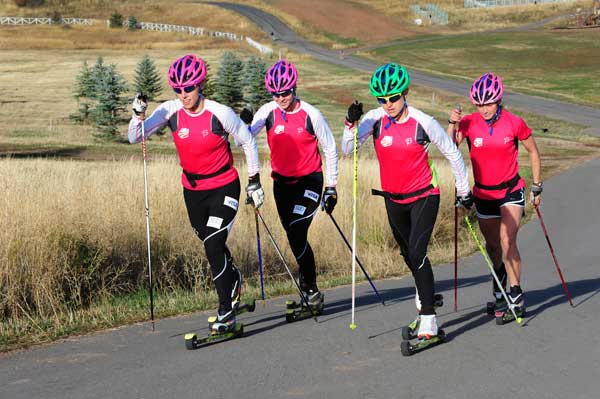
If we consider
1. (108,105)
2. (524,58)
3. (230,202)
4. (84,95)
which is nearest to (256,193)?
(230,202)

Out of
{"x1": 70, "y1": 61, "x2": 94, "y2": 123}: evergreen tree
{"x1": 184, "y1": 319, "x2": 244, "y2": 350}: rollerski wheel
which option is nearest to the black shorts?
{"x1": 184, "y1": 319, "x2": 244, "y2": 350}: rollerski wheel

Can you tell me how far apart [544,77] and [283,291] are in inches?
2249

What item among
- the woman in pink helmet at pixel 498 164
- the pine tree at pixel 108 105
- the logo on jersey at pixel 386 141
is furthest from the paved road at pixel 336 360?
the pine tree at pixel 108 105

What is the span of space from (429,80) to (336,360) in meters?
55.1

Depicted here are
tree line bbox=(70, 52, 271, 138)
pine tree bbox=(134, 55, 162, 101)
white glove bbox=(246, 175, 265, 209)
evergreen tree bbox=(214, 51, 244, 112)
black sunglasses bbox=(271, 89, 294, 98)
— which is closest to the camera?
white glove bbox=(246, 175, 265, 209)

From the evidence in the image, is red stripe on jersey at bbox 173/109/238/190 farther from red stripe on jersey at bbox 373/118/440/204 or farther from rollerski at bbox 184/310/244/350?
red stripe on jersey at bbox 373/118/440/204

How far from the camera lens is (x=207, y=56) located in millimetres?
70625

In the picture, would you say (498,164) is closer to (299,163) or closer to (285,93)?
(299,163)

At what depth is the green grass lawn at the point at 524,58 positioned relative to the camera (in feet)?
196

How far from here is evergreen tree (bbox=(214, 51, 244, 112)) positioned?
39.7 meters

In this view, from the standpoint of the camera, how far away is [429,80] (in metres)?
61.2

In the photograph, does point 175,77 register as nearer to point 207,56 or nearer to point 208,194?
point 208,194

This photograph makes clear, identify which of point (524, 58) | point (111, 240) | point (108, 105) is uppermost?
point (524, 58)

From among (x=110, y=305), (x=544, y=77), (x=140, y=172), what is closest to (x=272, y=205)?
(x=140, y=172)
